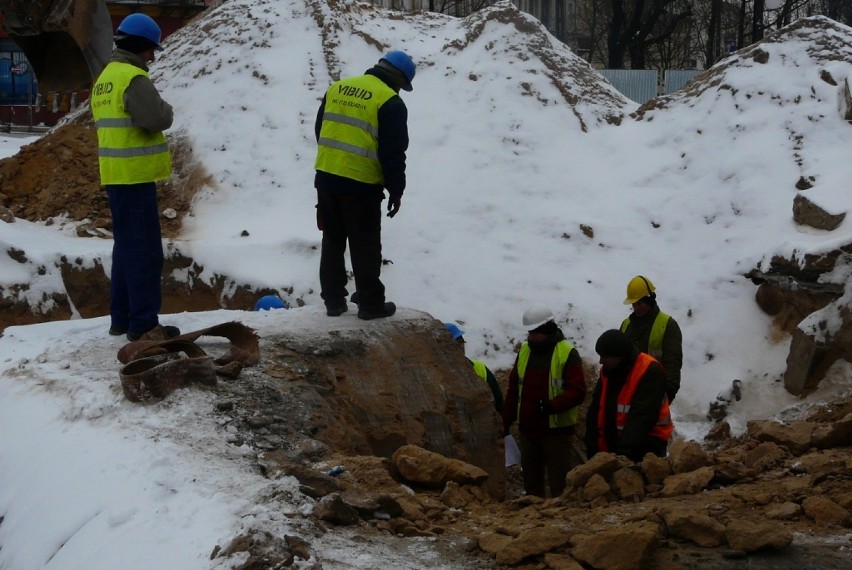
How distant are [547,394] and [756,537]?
3363 millimetres

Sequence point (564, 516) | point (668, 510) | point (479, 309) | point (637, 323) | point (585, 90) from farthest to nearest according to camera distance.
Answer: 1. point (585, 90)
2. point (479, 309)
3. point (637, 323)
4. point (564, 516)
5. point (668, 510)

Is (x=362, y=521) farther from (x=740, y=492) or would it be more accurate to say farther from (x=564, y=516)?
(x=740, y=492)

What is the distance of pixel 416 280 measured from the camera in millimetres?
10047

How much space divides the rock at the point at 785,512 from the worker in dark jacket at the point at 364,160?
2.92 metres

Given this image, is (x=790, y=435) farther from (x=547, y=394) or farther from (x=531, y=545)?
(x=531, y=545)

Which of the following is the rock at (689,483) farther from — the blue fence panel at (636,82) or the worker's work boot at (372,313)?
the blue fence panel at (636,82)

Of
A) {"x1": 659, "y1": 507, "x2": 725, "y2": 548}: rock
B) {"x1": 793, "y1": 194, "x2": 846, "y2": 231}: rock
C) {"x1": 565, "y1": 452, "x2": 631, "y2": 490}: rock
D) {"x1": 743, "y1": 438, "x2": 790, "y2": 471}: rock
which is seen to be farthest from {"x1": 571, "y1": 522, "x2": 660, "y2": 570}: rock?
{"x1": 793, "y1": 194, "x2": 846, "y2": 231}: rock

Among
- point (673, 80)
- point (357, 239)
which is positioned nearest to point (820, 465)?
point (357, 239)

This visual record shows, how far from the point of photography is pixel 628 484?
14.2 feet

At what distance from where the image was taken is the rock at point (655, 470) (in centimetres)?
445

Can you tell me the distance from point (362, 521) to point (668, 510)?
113 centimetres

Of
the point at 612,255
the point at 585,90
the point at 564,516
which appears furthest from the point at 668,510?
the point at 585,90

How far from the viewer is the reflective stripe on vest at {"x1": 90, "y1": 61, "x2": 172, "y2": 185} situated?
5473mm

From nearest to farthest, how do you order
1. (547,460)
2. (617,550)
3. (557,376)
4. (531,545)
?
(617,550), (531,545), (557,376), (547,460)
